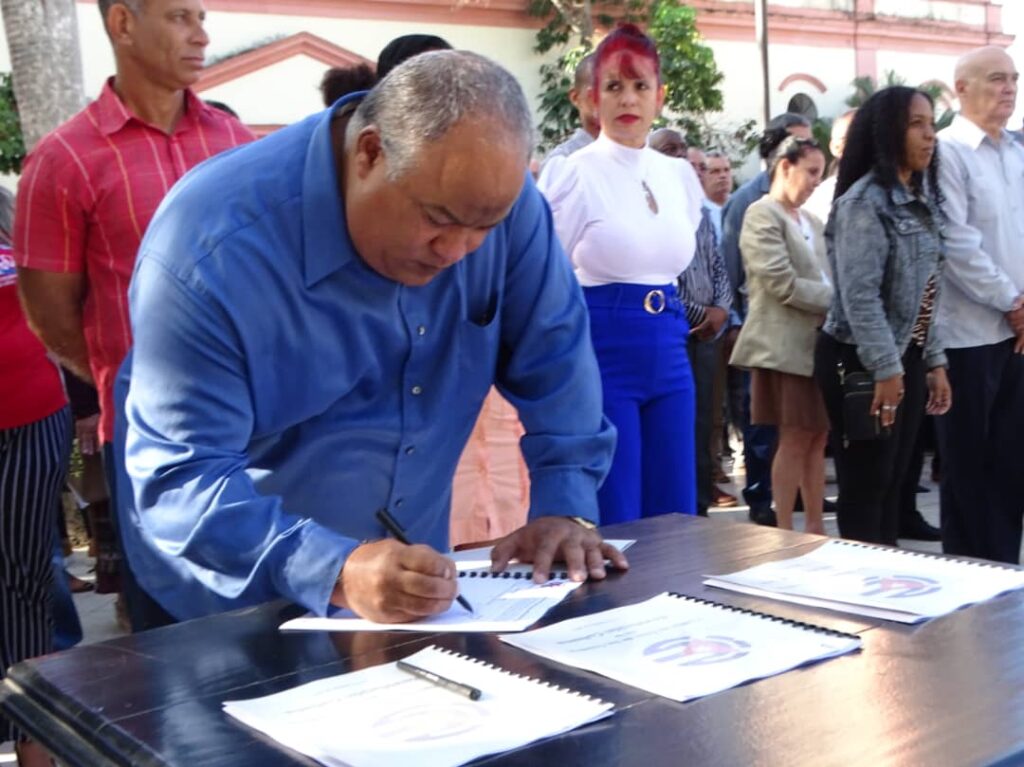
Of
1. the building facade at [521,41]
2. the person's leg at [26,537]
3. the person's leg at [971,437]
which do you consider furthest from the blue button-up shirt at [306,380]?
the building facade at [521,41]

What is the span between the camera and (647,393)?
3631 millimetres

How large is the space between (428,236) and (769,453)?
14.8ft

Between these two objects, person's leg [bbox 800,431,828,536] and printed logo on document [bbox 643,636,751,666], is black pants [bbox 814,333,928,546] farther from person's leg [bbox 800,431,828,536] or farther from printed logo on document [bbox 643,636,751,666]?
printed logo on document [bbox 643,636,751,666]

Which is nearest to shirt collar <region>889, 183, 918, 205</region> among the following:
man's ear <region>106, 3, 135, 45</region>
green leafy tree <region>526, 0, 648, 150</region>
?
man's ear <region>106, 3, 135, 45</region>

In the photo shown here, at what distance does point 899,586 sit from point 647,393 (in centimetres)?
187

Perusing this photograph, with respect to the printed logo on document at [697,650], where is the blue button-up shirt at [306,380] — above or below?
above

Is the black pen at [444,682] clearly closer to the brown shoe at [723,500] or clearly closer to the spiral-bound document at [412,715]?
the spiral-bound document at [412,715]

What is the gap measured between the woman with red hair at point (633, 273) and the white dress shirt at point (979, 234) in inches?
39.2

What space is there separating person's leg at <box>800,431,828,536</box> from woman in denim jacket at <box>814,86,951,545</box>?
699mm

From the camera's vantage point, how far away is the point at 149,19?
2990mm

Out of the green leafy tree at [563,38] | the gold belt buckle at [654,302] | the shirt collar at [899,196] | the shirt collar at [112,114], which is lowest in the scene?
the gold belt buckle at [654,302]

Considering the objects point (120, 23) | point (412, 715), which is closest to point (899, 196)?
point (120, 23)

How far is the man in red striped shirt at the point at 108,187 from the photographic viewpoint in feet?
9.50

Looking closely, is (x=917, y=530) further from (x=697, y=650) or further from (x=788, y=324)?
(x=697, y=650)
